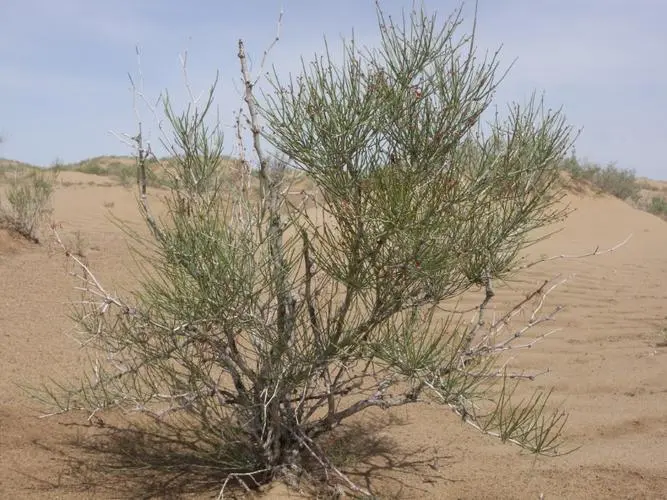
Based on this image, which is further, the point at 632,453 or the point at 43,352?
the point at 43,352

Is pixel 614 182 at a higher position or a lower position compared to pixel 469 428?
higher

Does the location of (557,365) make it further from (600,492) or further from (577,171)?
(577,171)

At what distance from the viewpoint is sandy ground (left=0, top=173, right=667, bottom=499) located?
438 centimetres

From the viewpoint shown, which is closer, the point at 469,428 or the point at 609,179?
the point at 469,428

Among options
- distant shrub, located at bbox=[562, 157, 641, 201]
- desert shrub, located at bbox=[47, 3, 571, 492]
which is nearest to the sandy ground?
desert shrub, located at bbox=[47, 3, 571, 492]

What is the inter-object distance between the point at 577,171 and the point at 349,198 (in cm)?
1981

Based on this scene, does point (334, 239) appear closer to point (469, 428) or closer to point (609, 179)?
point (469, 428)

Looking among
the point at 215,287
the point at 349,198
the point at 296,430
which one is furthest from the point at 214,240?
the point at 296,430

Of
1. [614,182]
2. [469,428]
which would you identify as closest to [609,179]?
[614,182]

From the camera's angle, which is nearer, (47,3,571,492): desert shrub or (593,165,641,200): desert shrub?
(47,3,571,492): desert shrub

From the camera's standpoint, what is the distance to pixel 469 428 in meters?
5.56

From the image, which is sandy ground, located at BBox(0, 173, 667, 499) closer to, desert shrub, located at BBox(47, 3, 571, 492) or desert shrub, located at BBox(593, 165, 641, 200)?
desert shrub, located at BBox(47, 3, 571, 492)

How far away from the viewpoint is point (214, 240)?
3379 mm

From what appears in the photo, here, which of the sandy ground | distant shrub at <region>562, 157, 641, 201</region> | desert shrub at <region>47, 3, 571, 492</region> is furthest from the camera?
distant shrub at <region>562, 157, 641, 201</region>
